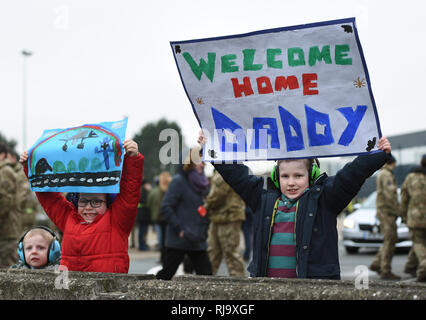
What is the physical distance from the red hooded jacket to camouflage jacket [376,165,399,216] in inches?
261

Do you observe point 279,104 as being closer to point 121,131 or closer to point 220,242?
point 121,131

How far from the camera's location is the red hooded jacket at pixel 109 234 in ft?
13.5

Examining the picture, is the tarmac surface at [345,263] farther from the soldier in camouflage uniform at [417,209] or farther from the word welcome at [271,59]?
the word welcome at [271,59]

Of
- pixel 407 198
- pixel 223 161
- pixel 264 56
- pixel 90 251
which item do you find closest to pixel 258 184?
pixel 223 161

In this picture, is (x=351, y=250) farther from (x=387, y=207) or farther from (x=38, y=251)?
(x=38, y=251)

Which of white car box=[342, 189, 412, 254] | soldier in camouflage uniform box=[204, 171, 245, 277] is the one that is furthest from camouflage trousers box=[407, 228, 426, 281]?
white car box=[342, 189, 412, 254]

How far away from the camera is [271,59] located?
3518 millimetres

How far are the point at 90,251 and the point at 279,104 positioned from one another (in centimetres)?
160

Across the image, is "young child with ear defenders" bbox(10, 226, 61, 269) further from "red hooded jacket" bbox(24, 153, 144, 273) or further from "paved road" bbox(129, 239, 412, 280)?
"paved road" bbox(129, 239, 412, 280)

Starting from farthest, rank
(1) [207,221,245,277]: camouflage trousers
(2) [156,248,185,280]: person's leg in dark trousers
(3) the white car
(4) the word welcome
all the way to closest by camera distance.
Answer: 1. (3) the white car
2. (1) [207,221,245,277]: camouflage trousers
3. (2) [156,248,185,280]: person's leg in dark trousers
4. (4) the word welcome

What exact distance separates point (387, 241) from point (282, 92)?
686 cm

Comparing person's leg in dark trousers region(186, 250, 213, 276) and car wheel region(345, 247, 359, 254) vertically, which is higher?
person's leg in dark trousers region(186, 250, 213, 276)

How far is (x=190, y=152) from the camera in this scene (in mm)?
7012

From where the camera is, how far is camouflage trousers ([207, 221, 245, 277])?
8.41m
